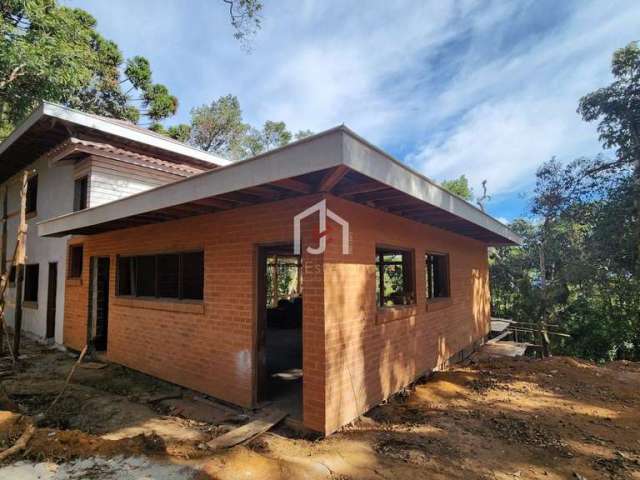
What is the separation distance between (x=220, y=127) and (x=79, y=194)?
61.4 feet

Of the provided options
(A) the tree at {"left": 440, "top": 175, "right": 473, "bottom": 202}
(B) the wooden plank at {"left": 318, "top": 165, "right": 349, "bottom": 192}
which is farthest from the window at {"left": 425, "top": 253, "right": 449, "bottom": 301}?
(A) the tree at {"left": 440, "top": 175, "right": 473, "bottom": 202}

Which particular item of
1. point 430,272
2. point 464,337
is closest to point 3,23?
point 430,272

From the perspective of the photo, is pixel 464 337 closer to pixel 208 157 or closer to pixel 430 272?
pixel 430 272

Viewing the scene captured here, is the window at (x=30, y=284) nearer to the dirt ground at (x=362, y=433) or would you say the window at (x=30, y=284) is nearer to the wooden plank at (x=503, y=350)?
the dirt ground at (x=362, y=433)

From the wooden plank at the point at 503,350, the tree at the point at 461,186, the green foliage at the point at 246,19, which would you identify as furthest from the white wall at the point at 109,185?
the tree at the point at 461,186

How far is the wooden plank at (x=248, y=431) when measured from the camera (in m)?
3.48

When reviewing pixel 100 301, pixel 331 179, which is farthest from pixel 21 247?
pixel 331 179

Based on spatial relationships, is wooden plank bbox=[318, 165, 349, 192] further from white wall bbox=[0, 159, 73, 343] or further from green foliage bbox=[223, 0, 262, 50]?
white wall bbox=[0, 159, 73, 343]

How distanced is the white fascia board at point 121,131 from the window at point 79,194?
1363 millimetres

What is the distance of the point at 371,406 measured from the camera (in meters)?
4.48

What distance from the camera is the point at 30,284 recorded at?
10703 mm

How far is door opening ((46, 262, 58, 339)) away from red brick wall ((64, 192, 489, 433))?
3.69 meters

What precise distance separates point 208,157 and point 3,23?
7295 mm

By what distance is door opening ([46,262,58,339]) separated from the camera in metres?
9.23
